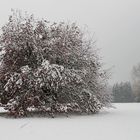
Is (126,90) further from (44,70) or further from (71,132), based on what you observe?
(71,132)

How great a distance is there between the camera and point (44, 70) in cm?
1445

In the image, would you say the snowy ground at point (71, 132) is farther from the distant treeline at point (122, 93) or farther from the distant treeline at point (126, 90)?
the distant treeline at point (122, 93)

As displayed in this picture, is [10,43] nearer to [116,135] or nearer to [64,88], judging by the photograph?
[64,88]

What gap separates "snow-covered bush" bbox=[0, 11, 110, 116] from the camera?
14.4 m

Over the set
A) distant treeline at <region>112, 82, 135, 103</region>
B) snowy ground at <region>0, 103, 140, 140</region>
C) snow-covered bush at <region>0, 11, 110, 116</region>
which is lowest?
snowy ground at <region>0, 103, 140, 140</region>

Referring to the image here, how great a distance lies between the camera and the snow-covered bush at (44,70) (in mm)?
14391

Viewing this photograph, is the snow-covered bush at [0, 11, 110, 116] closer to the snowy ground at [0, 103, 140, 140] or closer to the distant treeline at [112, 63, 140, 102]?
the snowy ground at [0, 103, 140, 140]

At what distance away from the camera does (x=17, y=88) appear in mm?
14586

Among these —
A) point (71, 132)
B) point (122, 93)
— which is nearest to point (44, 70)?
point (71, 132)

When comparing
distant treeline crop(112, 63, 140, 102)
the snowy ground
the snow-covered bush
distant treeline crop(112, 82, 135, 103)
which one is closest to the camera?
the snowy ground

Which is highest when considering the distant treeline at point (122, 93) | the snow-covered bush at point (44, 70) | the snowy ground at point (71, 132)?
the distant treeline at point (122, 93)

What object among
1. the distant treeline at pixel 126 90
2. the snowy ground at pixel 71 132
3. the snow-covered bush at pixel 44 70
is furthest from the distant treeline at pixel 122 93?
the snowy ground at pixel 71 132

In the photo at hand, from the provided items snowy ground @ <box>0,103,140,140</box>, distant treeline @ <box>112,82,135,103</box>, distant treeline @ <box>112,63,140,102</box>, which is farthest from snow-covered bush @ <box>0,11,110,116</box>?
distant treeline @ <box>112,82,135,103</box>

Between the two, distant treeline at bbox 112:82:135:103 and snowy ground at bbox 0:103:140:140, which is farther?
distant treeline at bbox 112:82:135:103
